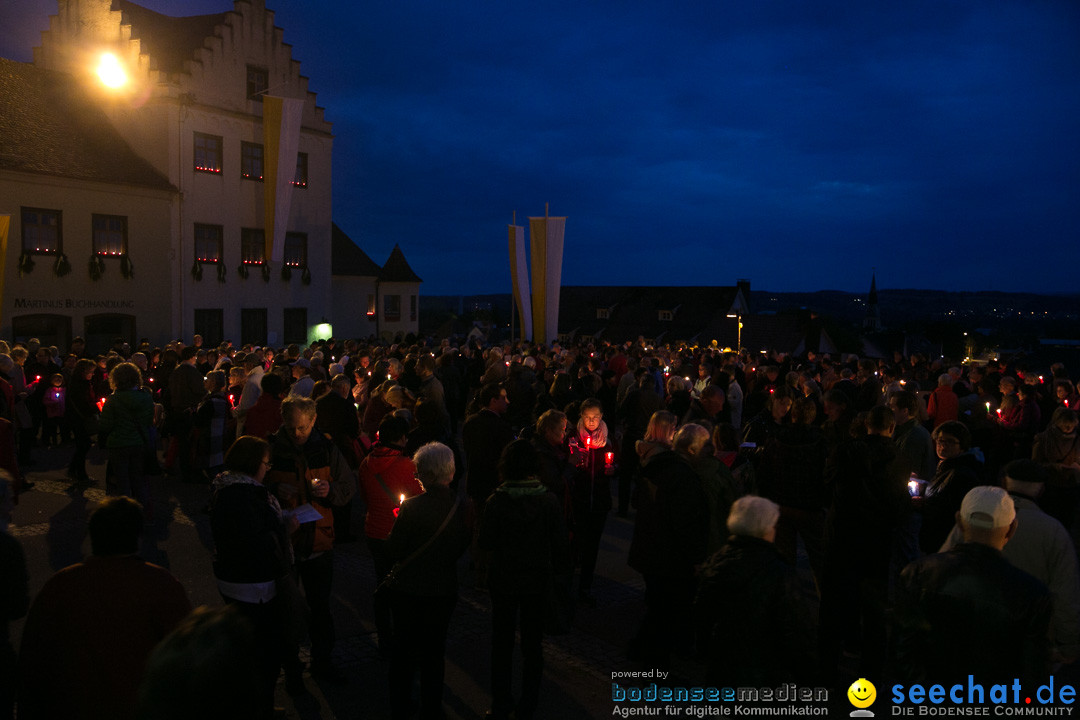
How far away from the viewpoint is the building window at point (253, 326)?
2823cm

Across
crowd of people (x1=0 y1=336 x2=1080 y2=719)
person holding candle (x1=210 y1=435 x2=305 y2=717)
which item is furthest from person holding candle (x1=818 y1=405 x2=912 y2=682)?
person holding candle (x1=210 y1=435 x2=305 y2=717)

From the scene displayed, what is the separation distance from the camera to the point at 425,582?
4.34 metres

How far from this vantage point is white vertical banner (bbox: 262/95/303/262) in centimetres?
2700

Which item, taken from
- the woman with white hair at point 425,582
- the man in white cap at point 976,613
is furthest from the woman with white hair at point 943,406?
the woman with white hair at point 425,582

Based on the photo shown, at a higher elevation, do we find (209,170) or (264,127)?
(264,127)

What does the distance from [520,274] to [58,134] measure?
1540 cm

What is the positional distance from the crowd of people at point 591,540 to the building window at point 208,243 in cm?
1926

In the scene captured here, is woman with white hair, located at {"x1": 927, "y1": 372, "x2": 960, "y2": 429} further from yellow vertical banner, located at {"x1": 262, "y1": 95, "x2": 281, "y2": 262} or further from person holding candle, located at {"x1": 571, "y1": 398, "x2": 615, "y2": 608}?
yellow vertical banner, located at {"x1": 262, "y1": 95, "x2": 281, "y2": 262}

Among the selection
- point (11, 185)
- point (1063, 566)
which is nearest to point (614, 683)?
point (1063, 566)

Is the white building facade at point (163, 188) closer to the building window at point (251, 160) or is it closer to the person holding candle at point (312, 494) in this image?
the building window at point (251, 160)

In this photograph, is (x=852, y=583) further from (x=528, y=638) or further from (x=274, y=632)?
(x=274, y=632)

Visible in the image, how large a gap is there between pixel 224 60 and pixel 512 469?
2752 cm

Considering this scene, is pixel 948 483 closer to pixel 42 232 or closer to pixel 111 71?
pixel 42 232

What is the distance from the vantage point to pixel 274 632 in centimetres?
438
